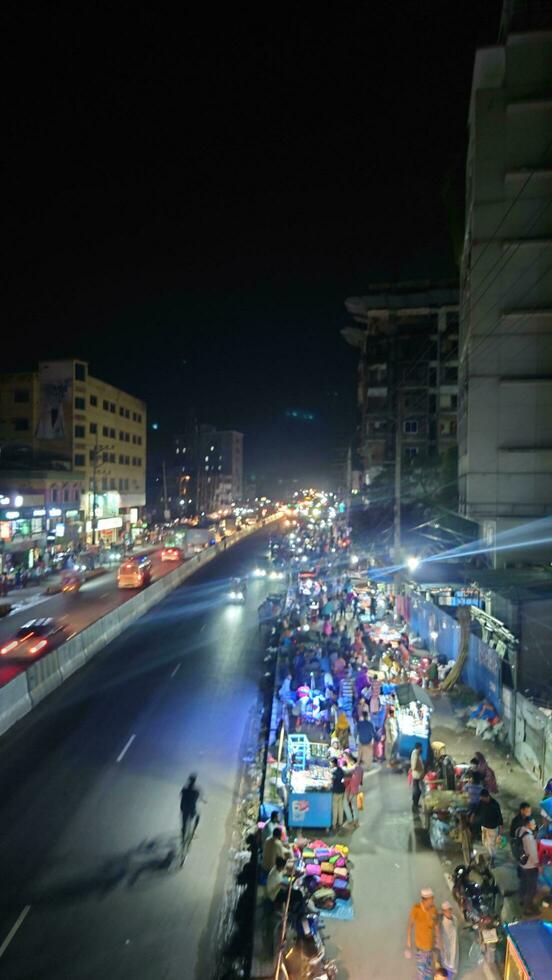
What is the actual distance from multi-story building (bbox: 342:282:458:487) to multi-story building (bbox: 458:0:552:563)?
27.7 meters

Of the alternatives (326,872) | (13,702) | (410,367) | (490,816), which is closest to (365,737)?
(490,816)

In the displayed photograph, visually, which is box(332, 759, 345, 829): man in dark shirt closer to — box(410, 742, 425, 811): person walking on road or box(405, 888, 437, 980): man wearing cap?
box(410, 742, 425, 811): person walking on road

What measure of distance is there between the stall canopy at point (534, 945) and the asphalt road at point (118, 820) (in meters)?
3.86

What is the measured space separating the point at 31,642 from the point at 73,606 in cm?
1031

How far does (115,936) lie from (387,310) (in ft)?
182

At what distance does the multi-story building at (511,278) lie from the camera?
2414cm

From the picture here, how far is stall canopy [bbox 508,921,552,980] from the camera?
5309mm

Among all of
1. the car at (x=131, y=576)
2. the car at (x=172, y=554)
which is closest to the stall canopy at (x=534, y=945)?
the car at (x=131, y=576)

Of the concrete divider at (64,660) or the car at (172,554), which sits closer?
the concrete divider at (64,660)

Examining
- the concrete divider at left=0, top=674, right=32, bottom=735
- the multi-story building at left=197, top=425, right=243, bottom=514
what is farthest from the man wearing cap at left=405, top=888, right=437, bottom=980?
the multi-story building at left=197, top=425, right=243, bottom=514

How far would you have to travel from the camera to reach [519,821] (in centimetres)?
838

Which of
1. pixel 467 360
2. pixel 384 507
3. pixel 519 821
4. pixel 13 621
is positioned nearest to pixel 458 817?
pixel 519 821

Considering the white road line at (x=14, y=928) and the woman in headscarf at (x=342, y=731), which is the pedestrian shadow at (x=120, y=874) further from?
the woman in headscarf at (x=342, y=731)

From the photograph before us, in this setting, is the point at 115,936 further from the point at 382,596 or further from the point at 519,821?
the point at 382,596
